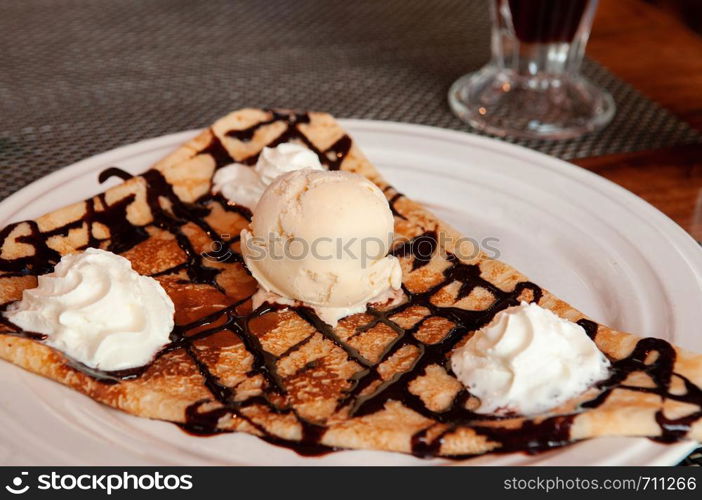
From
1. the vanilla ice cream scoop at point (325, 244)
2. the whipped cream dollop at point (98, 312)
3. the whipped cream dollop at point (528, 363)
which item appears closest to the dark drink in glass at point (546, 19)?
the vanilla ice cream scoop at point (325, 244)

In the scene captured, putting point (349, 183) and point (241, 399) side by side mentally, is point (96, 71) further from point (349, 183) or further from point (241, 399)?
point (241, 399)

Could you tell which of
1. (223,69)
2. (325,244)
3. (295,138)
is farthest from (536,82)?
(325,244)

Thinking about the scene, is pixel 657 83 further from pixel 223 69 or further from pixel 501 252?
pixel 223 69

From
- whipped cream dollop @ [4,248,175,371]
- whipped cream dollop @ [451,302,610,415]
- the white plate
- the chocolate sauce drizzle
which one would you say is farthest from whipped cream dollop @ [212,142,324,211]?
whipped cream dollop @ [451,302,610,415]

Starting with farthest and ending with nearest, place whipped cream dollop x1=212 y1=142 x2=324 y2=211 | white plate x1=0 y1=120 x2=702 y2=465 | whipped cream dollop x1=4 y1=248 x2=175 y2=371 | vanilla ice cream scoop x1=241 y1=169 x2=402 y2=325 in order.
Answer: whipped cream dollop x1=212 y1=142 x2=324 y2=211 → vanilla ice cream scoop x1=241 y1=169 x2=402 y2=325 → whipped cream dollop x1=4 y1=248 x2=175 y2=371 → white plate x1=0 y1=120 x2=702 y2=465

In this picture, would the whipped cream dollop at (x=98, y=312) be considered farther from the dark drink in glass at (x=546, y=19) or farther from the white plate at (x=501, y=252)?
the dark drink in glass at (x=546, y=19)

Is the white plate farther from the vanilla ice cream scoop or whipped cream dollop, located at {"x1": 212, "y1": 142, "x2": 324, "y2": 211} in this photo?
the vanilla ice cream scoop
